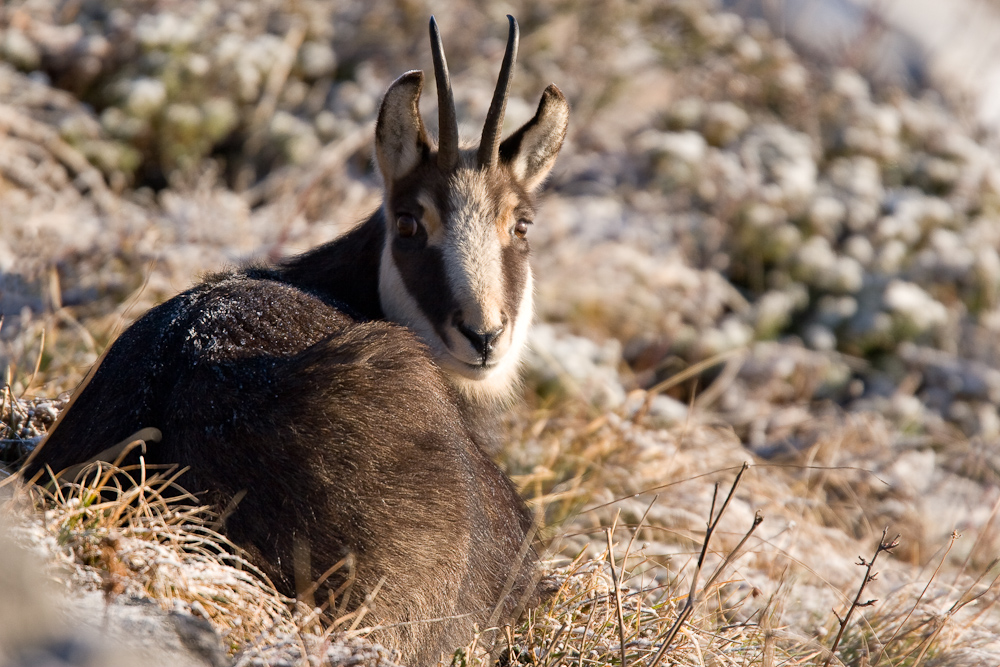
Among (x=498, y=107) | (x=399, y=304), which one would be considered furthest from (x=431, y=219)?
(x=498, y=107)

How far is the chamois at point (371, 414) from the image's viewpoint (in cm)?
237

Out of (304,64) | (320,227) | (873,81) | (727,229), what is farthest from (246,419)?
(873,81)

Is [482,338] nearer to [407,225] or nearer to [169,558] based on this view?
[407,225]

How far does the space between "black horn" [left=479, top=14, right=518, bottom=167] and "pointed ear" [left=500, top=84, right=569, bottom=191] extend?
0.42ft

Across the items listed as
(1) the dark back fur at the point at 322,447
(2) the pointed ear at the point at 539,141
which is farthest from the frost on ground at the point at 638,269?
(2) the pointed ear at the point at 539,141

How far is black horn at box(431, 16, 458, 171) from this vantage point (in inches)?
122

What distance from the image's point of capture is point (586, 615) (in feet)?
10.0

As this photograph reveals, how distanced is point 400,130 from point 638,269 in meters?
4.18

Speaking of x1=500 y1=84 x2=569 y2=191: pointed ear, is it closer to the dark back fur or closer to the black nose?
the black nose

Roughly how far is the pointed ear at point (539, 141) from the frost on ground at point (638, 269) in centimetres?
140

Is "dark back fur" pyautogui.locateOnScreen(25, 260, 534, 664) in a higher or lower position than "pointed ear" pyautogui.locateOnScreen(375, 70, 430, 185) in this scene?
lower

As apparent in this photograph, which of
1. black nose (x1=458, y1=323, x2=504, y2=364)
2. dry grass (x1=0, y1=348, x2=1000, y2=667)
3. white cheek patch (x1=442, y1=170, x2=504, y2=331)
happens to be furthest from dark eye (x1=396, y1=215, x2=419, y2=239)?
dry grass (x1=0, y1=348, x2=1000, y2=667)

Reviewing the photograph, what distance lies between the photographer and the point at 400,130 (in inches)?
132

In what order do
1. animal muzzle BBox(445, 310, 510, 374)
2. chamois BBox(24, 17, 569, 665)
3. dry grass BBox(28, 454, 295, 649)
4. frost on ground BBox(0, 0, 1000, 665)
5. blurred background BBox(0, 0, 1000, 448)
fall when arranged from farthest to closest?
blurred background BBox(0, 0, 1000, 448) → frost on ground BBox(0, 0, 1000, 665) → animal muzzle BBox(445, 310, 510, 374) → chamois BBox(24, 17, 569, 665) → dry grass BBox(28, 454, 295, 649)
